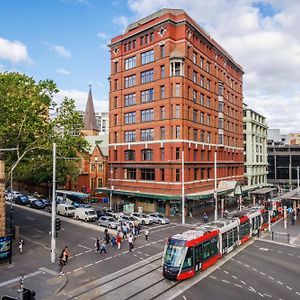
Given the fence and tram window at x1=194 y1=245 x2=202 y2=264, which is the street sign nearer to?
tram window at x1=194 y1=245 x2=202 y2=264

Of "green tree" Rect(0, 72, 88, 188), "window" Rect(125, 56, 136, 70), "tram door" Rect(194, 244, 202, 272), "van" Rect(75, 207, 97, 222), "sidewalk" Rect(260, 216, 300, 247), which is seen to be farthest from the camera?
"window" Rect(125, 56, 136, 70)

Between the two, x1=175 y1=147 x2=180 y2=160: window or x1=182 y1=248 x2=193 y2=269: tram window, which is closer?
x1=182 y1=248 x2=193 y2=269: tram window

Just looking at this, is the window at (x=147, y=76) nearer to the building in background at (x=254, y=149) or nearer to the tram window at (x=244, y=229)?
the tram window at (x=244, y=229)

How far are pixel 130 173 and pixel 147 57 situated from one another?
21.0m

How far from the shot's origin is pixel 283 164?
111312 millimetres

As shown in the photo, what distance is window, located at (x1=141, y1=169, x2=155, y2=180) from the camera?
185ft

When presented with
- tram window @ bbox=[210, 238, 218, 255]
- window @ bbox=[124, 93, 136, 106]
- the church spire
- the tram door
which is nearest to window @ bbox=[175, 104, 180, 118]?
window @ bbox=[124, 93, 136, 106]

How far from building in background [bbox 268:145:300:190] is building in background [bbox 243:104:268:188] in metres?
12.1

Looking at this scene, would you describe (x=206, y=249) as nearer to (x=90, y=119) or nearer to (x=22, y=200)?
(x=22, y=200)

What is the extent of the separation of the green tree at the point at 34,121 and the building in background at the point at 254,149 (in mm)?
61819

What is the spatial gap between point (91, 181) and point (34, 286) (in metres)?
55.5

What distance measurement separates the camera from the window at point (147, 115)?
2258 inches

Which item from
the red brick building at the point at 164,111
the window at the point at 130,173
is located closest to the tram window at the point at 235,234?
the red brick building at the point at 164,111

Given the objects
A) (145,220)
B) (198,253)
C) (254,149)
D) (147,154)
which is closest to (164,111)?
(147,154)
